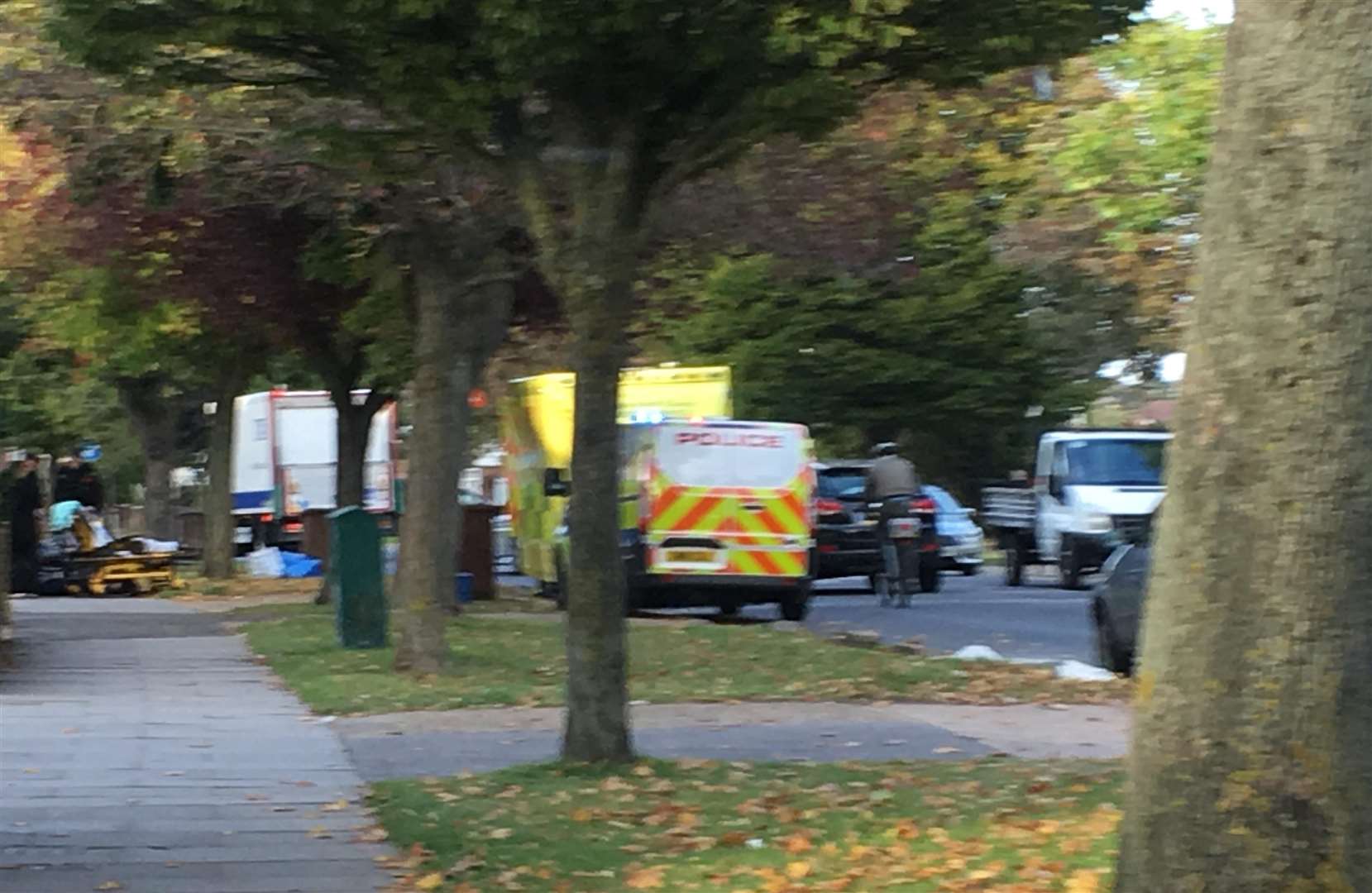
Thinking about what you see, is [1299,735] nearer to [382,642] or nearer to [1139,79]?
[382,642]

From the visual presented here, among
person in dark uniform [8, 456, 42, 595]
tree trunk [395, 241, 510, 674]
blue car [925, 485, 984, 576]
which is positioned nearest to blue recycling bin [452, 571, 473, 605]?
person in dark uniform [8, 456, 42, 595]

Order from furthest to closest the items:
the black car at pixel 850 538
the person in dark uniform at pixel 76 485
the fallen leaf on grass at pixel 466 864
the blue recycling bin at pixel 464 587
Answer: the person in dark uniform at pixel 76 485, the black car at pixel 850 538, the blue recycling bin at pixel 464 587, the fallen leaf on grass at pixel 466 864

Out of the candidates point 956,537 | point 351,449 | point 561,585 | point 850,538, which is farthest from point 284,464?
point 561,585

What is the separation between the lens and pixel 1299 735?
536 centimetres

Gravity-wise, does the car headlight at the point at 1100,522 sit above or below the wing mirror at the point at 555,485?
below

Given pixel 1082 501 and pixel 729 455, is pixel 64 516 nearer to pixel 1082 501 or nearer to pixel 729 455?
pixel 729 455

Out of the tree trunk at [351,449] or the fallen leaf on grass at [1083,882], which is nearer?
the fallen leaf on grass at [1083,882]

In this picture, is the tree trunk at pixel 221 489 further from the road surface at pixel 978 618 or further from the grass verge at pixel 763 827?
the grass verge at pixel 763 827

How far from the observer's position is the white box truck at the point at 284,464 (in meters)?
41.1

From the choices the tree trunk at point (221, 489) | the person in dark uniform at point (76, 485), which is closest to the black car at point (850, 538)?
the tree trunk at point (221, 489)

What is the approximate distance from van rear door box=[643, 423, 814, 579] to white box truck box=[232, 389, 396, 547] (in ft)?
67.4

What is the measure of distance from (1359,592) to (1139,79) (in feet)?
54.7

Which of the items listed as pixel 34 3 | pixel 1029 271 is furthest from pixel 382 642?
pixel 1029 271

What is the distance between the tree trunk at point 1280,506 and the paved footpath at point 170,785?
332cm
